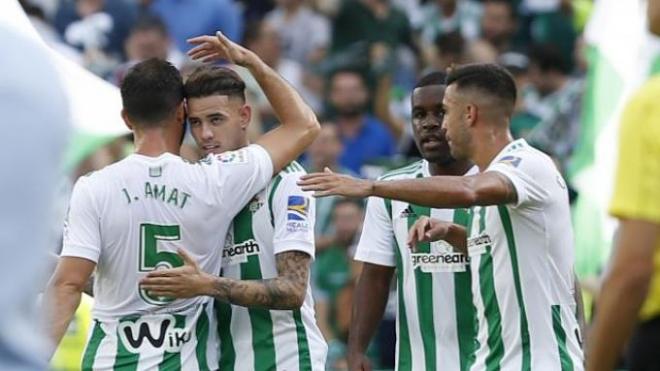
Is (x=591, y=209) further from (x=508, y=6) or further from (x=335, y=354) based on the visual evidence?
(x=508, y=6)

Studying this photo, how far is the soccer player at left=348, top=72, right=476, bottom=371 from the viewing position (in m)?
7.75

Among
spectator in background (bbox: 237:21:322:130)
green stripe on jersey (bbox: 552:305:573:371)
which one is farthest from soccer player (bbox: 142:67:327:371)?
spectator in background (bbox: 237:21:322:130)

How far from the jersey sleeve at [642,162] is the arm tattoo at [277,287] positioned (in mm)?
2914

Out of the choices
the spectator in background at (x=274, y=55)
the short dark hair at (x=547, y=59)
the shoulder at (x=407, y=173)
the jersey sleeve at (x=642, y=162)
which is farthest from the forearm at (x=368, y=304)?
the short dark hair at (x=547, y=59)

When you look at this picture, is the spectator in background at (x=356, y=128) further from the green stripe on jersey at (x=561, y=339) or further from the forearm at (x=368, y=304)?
the green stripe on jersey at (x=561, y=339)

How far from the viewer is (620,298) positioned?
4371 millimetres

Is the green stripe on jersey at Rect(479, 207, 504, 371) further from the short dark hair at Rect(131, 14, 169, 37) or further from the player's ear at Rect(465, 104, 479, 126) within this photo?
the short dark hair at Rect(131, 14, 169, 37)

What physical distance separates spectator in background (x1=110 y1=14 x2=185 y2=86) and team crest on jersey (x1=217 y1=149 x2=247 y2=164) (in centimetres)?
707

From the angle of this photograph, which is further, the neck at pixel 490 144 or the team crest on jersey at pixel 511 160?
the neck at pixel 490 144

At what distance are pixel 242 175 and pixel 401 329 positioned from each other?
1.31 metres

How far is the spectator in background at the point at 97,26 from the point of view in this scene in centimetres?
1488

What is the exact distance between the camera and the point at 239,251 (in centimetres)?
734

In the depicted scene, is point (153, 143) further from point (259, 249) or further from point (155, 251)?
point (259, 249)

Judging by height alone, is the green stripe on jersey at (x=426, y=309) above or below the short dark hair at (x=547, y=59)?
below
